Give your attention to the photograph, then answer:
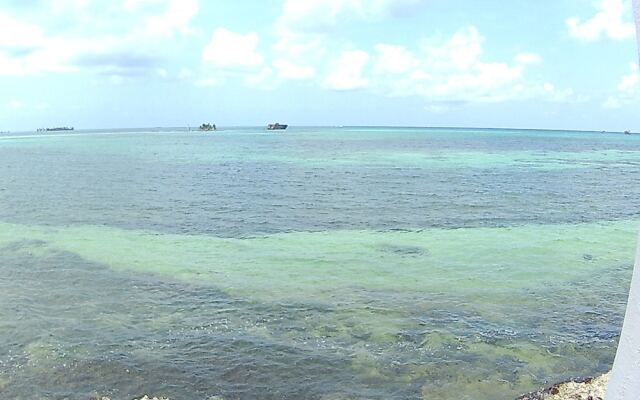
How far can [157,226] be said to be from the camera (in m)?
31.0

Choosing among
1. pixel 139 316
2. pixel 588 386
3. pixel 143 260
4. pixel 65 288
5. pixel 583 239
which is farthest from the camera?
pixel 583 239

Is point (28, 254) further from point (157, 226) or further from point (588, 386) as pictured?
point (588, 386)

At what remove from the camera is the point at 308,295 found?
60.8ft

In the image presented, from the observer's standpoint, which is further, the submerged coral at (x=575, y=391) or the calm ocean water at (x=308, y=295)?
the calm ocean water at (x=308, y=295)

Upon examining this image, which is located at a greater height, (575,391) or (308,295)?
(575,391)

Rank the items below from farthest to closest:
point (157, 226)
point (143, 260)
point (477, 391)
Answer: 1. point (157, 226)
2. point (143, 260)
3. point (477, 391)

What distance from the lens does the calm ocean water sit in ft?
42.8

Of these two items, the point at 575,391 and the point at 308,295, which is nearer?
the point at 575,391

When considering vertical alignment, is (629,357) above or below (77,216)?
above

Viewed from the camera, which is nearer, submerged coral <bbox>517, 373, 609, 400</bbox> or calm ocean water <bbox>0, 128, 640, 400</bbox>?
submerged coral <bbox>517, 373, 609, 400</bbox>

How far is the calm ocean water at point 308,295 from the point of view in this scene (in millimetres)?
13039

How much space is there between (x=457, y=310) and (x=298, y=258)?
8.25 metres

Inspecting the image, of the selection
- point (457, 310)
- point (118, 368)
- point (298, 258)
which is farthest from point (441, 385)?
point (298, 258)

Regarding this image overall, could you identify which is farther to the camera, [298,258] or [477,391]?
[298,258]
